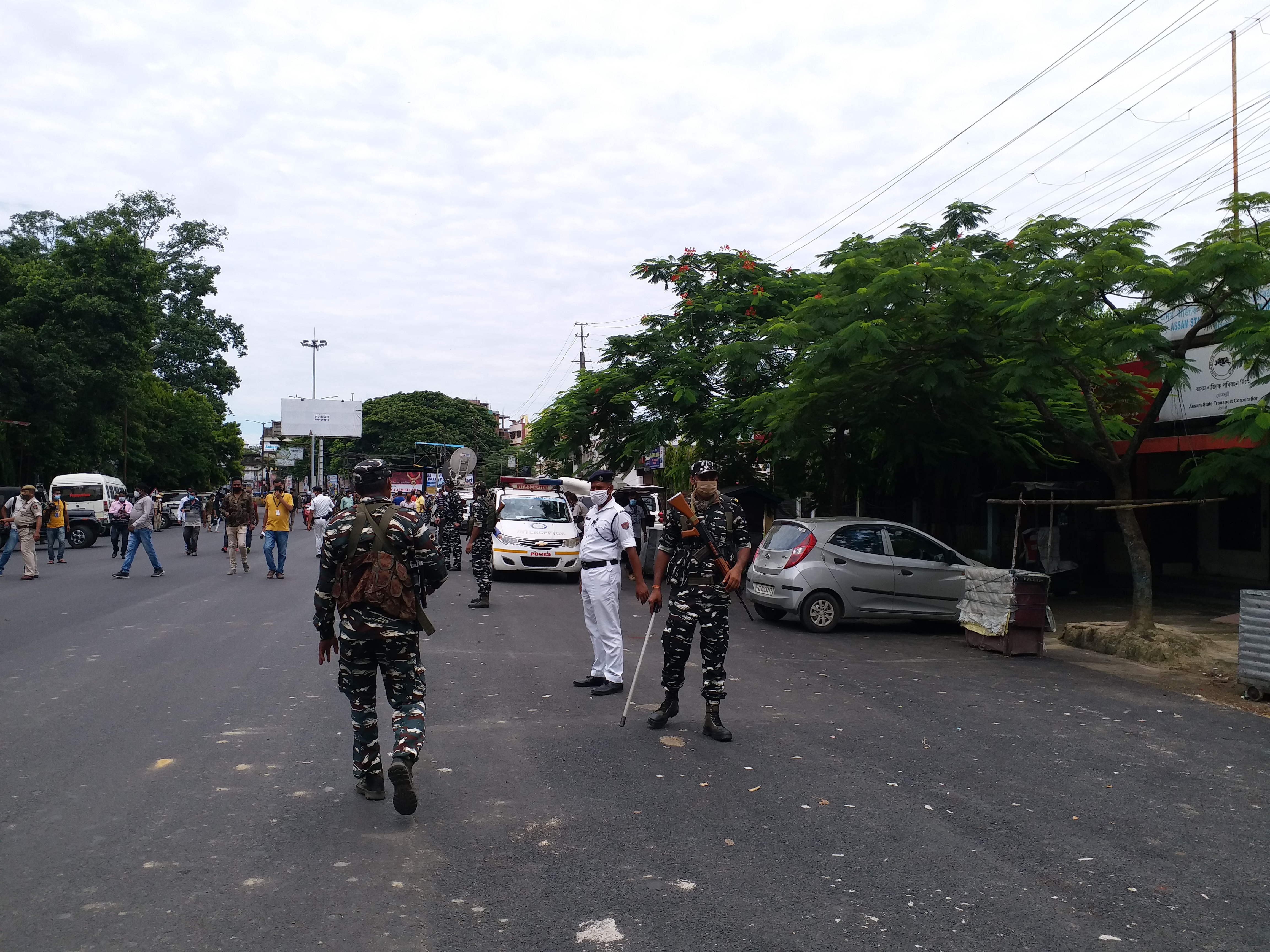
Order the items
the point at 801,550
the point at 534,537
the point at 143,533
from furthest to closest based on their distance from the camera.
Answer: the point at 534,537, the point at 143,533, the point at 801,550

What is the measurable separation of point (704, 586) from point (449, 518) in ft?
35.8

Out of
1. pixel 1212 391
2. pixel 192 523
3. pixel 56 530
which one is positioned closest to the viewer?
pixel 1212 391

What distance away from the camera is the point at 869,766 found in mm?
5793

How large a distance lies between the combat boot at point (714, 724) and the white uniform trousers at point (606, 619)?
1.54 meters

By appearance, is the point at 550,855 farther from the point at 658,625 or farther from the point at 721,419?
the point at 721,419

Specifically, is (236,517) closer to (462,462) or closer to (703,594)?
(703,594)

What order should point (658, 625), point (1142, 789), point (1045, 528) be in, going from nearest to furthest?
point (1142, 789) → point (658, 625) → point (1045, 528)

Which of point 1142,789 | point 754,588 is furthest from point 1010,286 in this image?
point 1142,789

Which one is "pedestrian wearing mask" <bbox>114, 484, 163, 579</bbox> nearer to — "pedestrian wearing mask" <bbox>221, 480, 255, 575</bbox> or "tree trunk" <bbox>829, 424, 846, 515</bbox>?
"pedestrian wearing mask" <bbox>221, 480, 255, 575</bbox>

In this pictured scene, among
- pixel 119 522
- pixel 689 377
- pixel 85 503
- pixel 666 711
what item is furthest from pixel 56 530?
pixel 666 711

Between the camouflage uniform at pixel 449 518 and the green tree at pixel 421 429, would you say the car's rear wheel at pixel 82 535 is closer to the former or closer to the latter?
the camouflage uniform at pixel 449 518

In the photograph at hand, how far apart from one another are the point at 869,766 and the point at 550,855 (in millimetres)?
2324

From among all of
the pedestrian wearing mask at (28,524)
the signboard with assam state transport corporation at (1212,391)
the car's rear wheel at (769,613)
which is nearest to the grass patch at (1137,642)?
the car's rear wheel at (769,613)

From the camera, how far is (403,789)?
461cm
